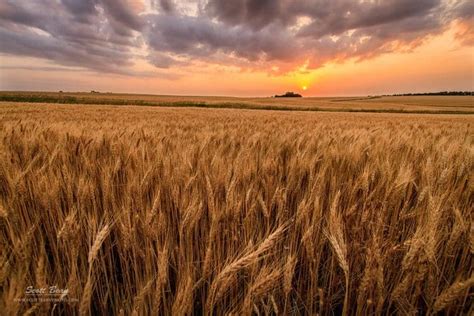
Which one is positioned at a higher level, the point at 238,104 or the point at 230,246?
the point at 238,104

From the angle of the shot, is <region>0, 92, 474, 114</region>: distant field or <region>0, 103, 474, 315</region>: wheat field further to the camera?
<region>0, 92, 474, 114</region>: distant field

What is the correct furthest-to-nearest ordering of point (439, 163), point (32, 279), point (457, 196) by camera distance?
point (439, 163), point (457, 196), point (32, 279)

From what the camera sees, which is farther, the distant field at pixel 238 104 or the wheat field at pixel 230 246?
the distant field at pixel 238 104

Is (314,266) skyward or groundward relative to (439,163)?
groundward

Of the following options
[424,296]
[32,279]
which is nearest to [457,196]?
[424,296]

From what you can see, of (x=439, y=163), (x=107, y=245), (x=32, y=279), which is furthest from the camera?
(x=439, y=163)

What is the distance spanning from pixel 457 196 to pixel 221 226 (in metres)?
1.20

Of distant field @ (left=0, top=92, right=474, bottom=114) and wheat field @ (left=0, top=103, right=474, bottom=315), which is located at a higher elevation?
distant field @ (left=0, top=92, right=474, bottom=114)

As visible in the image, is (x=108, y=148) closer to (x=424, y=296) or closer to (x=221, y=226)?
(x=221, y=226)

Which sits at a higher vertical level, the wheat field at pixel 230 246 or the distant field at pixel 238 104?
the distant field at pixel 238 104

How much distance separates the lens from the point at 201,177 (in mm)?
1290

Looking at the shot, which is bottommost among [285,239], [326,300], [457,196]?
[326,300]

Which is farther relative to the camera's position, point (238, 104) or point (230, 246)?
point (238, 104)

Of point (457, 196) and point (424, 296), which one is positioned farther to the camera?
point (457, 196)
